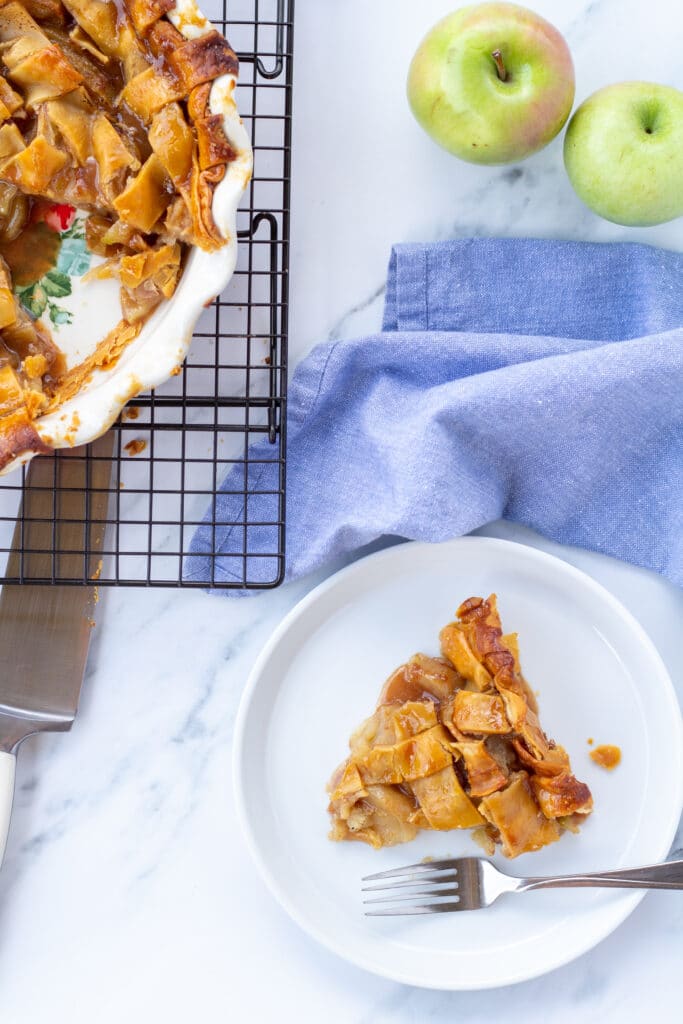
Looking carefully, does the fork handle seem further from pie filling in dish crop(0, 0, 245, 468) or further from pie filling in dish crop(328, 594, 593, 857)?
pie filling in dish crop(0, 0, 245, 468)

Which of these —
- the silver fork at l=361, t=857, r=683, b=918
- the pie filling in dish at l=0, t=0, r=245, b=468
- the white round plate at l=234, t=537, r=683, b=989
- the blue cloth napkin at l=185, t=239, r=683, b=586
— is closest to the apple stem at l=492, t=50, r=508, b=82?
the blue cloth napkin at l=185, t=239, r=683, b=586

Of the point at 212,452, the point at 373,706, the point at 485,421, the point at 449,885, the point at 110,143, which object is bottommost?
the point at 449,885

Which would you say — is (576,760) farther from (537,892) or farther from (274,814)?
(274,814)

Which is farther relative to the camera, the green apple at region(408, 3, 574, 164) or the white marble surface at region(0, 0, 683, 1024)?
the white marble surface at region(0, 0, 683, 1024)

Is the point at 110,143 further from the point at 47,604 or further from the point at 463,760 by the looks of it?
the point at 463,760

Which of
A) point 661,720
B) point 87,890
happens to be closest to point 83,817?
point 87,890

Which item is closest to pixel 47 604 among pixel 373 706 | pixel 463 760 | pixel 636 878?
pixel 373 706
